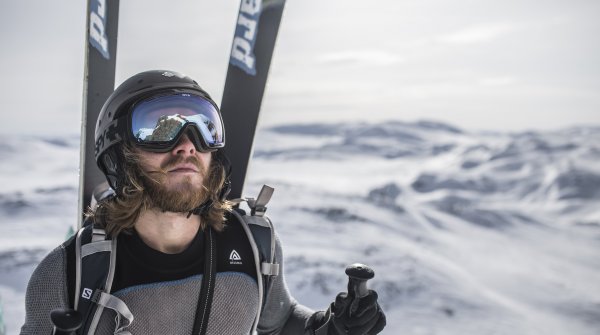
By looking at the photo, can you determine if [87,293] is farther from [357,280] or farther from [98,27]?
[98,27]

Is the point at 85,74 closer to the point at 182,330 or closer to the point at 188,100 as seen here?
the point at 188,100

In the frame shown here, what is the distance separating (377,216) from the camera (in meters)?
25.1

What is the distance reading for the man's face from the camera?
62.3 inches

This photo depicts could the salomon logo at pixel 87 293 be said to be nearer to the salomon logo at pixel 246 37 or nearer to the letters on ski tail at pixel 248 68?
the letters on ski tail at pixel 248 68

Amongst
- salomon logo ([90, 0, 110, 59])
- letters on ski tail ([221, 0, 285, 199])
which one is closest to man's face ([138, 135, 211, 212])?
letters on ski tail ([221, 0, 285, 199])

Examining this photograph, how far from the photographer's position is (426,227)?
27281 millimetres

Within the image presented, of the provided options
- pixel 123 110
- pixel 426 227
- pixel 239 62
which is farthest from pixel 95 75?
pixel 426 227

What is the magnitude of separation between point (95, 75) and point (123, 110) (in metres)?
1.68

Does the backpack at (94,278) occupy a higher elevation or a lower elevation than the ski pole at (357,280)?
lower

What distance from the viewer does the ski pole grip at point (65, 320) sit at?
1276 mm

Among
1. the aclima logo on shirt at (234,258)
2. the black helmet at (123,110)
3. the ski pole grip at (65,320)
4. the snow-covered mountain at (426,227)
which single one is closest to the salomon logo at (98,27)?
the snow-covered mountain at (426,227)

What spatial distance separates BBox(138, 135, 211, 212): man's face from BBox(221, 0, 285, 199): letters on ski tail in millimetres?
1651

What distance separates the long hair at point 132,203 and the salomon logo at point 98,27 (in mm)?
1857

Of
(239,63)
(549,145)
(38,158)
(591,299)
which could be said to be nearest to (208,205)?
(239,63)
